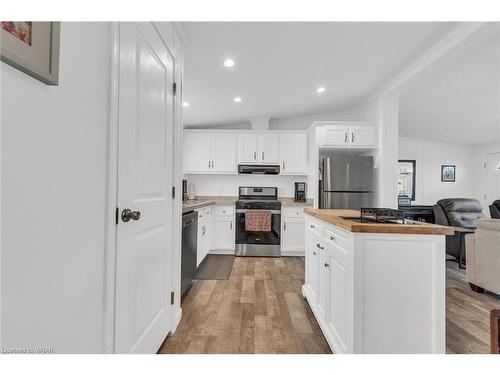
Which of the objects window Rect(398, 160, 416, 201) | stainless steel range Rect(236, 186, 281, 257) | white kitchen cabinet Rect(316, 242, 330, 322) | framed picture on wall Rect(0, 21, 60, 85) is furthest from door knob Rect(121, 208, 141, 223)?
window Rect(398, 160, 416, 201)

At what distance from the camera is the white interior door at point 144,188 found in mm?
1139

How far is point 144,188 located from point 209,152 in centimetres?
310

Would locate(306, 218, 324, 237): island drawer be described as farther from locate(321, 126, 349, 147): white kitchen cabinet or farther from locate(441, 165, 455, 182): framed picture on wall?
locate(441, 165, 455, 182): framed picture on wall

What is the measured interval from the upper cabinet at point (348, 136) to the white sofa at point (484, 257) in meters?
1.72

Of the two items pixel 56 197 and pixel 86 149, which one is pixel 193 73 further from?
pixel 56 197

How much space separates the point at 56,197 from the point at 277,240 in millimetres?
3461

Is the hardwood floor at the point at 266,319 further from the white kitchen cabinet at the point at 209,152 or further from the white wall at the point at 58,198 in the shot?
the white kitchen cabinet at the point at 209,152

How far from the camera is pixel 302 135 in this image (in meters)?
4.31

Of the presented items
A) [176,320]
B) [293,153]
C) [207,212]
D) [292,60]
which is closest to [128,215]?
[176,320]
